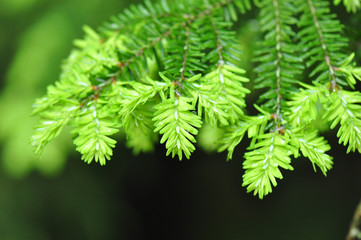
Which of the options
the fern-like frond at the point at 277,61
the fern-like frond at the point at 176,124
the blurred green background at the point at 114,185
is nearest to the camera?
the fern-like frond at the point at 176,124

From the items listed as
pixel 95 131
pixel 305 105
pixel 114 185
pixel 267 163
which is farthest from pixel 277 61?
pixel 114 185

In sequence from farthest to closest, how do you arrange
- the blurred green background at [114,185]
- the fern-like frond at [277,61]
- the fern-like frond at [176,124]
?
the blurred green background at [114,185] → the fern-like frond at [277,61] → the fern-like frond at [176,124]

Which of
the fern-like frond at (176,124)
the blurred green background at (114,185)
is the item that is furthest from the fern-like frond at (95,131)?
the blurred green background at (114,185)

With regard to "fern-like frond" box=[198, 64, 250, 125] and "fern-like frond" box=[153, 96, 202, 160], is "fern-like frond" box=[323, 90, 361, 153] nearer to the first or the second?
"fern-like frond" box=[198, 64, 250, 125]

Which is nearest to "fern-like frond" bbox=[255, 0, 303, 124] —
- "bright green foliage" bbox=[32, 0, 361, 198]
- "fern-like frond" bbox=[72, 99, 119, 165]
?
"bright green foliage" bbox=[32, 0, 361, 198]

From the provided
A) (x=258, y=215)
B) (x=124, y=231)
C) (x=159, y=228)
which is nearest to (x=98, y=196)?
(x=124, y=231)

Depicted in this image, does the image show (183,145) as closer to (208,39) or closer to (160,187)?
(208,39)

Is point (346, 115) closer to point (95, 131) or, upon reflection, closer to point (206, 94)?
point (206, 94)

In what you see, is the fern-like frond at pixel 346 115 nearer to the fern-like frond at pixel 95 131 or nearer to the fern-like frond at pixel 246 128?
the fern-like frond at pixel 246 128
